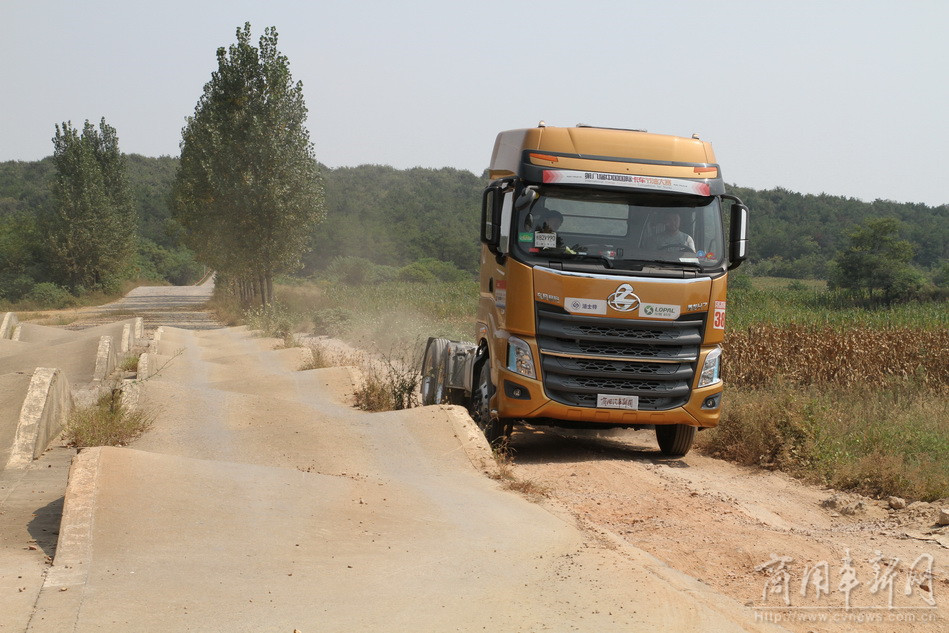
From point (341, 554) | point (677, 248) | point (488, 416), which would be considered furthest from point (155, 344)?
point (341, 554)

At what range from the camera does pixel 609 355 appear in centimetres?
968

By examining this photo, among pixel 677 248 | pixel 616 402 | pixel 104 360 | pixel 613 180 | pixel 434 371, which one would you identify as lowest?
pixel 104 360

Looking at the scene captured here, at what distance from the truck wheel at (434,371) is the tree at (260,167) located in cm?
2370

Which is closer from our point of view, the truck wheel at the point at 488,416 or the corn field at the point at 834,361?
the truck wheel at the point at 488,416

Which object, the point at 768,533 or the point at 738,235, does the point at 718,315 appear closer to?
the point at 738,235

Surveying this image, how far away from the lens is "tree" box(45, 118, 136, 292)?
185 feet

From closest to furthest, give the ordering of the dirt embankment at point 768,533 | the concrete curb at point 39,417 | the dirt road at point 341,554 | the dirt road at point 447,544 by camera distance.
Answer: the dirt road at point 341,554 < the dirt road at point 447,544 < the dirt embankment at point 768,533 < the concrete curb at point 39,417

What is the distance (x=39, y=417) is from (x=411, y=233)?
87960mm

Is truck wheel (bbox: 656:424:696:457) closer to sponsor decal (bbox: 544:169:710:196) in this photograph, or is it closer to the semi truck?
the semi truck

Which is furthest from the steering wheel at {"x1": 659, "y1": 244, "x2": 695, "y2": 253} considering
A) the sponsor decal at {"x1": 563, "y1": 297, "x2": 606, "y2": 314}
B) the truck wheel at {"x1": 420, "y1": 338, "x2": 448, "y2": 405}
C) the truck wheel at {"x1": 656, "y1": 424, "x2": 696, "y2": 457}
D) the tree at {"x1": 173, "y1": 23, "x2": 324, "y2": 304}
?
the tree at {"x1": 173, "y1": 23, "x2": 324, "y2": 304}

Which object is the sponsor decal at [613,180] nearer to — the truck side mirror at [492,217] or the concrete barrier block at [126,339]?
the truck side mirror at [492,217]

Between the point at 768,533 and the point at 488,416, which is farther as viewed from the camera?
the point at 488,416

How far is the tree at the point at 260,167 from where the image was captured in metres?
35.6

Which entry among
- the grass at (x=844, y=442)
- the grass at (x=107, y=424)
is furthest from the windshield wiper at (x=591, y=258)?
the grass at (x=107, y=424)
